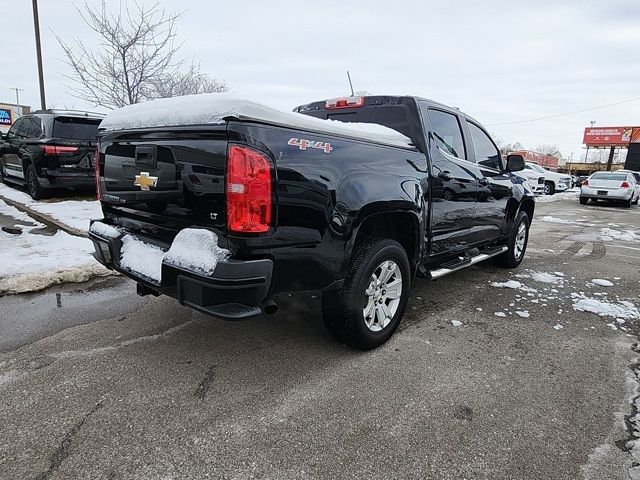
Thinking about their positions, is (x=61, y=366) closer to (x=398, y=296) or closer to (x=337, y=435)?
(x=337, y=435)

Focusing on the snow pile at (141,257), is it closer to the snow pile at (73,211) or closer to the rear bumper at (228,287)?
the rear bumper at (228,287)

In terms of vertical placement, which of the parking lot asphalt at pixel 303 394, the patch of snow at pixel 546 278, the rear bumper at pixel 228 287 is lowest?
the parking lot asphalt at pixel 303 394

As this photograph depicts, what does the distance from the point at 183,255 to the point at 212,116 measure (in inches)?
30.6

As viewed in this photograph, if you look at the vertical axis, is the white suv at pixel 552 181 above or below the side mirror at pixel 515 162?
below

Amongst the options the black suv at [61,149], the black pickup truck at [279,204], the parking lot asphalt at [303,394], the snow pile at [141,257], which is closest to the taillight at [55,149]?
the black suv at [61,149]

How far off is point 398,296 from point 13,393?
8.47ft

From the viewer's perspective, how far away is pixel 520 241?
6016mm

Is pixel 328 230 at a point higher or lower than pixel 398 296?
higher

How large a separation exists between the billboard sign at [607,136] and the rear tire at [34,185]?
54.9 m

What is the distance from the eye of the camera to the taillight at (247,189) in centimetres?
227

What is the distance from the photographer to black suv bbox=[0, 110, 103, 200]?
8023 mm

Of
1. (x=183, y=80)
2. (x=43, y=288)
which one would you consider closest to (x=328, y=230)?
(x=43, y=288)

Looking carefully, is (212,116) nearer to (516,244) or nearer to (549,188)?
(516,244)

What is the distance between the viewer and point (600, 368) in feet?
10.3
